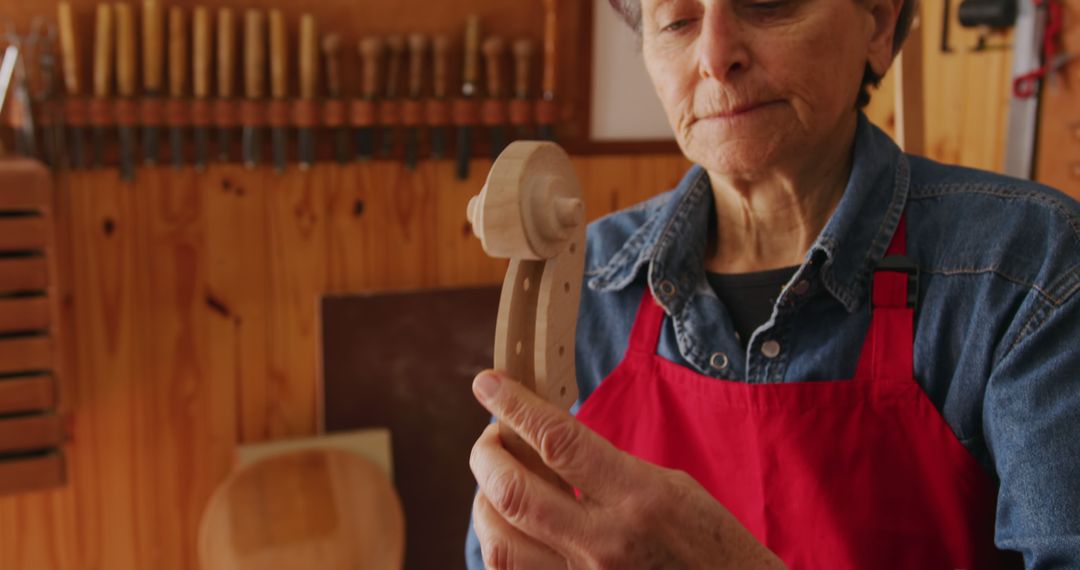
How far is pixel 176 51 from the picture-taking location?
2.29 m

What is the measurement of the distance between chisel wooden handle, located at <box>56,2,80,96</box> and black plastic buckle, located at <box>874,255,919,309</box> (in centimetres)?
197

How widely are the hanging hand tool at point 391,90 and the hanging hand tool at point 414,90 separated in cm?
3

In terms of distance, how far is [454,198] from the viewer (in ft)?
8.80

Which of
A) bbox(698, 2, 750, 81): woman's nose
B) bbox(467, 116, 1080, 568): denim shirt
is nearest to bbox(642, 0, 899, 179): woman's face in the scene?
bbox(698, 2, 750, 81): woman's nose

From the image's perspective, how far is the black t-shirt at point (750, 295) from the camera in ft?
3.82

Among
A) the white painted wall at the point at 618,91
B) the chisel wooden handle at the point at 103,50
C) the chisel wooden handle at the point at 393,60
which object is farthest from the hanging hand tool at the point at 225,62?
the white painted wall at the point at 618,91

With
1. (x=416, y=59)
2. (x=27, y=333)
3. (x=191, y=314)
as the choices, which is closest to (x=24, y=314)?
(x=27, y=333)

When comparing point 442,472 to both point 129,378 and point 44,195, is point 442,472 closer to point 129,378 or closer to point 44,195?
point 129,378

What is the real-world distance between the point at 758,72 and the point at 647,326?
1.24 ft

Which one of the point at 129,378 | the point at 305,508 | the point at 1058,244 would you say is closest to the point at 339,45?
the point at 129,378

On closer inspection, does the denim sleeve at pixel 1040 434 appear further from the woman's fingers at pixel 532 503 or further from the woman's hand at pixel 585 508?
the woman's fingers at pixel 532 503

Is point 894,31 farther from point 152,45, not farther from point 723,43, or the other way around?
point 152,45

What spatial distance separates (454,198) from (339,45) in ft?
1.78

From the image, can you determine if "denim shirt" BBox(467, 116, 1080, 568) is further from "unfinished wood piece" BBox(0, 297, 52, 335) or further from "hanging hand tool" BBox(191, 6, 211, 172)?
"hanging hand tool" BBox(191, 6, 211, 172)
